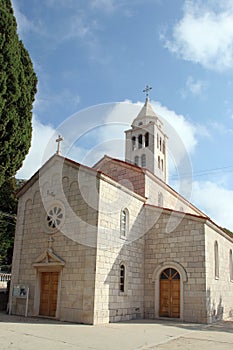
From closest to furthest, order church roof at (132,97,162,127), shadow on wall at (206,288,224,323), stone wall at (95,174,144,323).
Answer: stone wall at (95,174,144,323)
shadow on wall at (206,288,224,323)
church roof at (132,97,162,127)

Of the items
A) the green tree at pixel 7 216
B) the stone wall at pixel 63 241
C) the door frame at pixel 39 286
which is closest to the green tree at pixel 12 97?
the stone wall at pixel 63 241

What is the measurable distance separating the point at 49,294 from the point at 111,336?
544 centimetres

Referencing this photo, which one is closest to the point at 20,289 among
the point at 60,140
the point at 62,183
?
the point at 62,183

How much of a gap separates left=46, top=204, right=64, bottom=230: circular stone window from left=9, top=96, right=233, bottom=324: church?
0.17ft

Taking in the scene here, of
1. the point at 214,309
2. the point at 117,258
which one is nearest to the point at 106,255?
the point at 117,258

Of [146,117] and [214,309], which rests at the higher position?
[146,117]

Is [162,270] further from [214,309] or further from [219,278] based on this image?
[219,278]

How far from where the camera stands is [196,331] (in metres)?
11.9

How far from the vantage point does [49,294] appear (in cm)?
1491

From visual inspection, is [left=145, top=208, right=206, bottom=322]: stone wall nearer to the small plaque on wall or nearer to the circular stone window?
the circular stone window

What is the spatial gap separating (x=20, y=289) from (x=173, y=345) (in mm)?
8804

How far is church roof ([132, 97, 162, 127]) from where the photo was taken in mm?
34344

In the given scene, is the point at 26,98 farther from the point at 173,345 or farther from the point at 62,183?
the point at 173,345

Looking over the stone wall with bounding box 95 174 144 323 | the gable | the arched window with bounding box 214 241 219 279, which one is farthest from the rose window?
the arched window with bounding box 214 241 219 279
